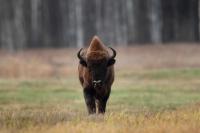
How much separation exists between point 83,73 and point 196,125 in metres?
5.03

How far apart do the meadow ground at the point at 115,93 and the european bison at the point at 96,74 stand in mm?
534

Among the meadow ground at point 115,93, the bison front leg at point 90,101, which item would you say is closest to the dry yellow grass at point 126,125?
the meadow ground at point 115,93

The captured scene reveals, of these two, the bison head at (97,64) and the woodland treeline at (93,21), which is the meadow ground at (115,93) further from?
the woodland treeline at (93,21)

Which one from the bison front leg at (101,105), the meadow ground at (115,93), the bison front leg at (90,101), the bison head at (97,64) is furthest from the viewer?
the bison front leg at (101,105)

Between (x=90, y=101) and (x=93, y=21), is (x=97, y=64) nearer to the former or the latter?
(x=90, y=101)

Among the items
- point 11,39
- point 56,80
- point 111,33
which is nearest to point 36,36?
point 11,39

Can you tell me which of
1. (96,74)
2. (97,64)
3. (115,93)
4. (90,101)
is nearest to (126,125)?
(96,74)

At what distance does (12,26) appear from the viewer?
134 ft

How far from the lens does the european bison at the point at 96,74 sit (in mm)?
17953

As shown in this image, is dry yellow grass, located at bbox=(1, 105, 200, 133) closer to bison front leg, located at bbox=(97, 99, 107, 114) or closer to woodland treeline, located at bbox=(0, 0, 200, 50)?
bison front leg, located at bbox=(97, 99, 107, 114)

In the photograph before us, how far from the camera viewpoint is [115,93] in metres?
27.8

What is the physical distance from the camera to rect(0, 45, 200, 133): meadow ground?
1456 cm

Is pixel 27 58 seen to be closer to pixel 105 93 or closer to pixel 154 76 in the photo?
pixel 154 76

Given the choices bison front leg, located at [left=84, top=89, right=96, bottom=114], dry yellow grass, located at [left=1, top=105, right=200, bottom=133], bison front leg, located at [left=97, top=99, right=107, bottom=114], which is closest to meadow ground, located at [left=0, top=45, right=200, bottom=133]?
dry yellow grass, located at [left=1, top=105, right=200, bottom=133]
